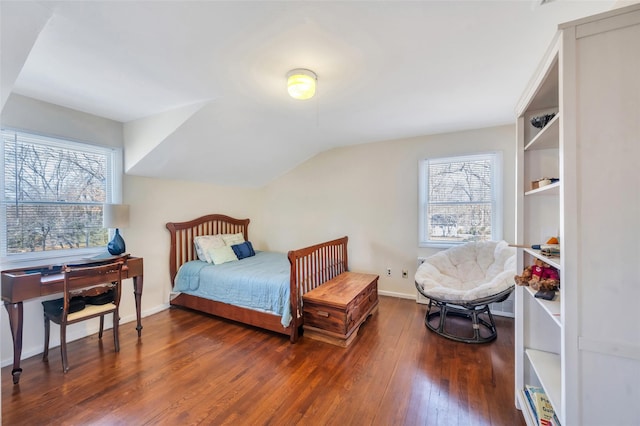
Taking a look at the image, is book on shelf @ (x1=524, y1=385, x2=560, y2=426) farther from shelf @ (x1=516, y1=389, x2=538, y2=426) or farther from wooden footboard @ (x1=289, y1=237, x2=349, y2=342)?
wooden footboard @ (x1=289, y1=237, x2=349, y2=342)

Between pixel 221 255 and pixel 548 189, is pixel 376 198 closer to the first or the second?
pixel 221 255

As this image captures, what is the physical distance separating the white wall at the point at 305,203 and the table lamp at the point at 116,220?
0.30m

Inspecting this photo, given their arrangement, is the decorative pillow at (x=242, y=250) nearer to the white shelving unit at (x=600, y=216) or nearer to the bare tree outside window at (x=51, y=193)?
the bare tree outside window at (x=51, y=193)

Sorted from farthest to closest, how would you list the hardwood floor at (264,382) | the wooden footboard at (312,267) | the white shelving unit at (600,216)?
the wooden footboard at (312,267), the hardwood floor at (264,382), the white shelving unit at (600,216)

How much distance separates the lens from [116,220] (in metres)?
2.66

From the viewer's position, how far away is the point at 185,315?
3270 millimetres

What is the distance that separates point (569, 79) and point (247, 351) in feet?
9.34

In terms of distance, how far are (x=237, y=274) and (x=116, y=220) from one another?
134cm

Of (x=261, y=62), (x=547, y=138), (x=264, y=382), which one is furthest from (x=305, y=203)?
(x=547, y=138)

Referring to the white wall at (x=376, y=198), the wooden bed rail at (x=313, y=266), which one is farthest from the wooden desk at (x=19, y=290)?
the white wall at (x=376, y=198)

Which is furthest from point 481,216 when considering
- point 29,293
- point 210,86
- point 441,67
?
point 29,293

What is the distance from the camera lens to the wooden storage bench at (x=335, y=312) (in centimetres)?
254

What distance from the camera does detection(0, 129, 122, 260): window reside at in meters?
2.32

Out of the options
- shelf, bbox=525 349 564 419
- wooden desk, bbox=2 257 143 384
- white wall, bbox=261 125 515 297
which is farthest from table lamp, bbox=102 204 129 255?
shelf, bbox=525 349 564 419
